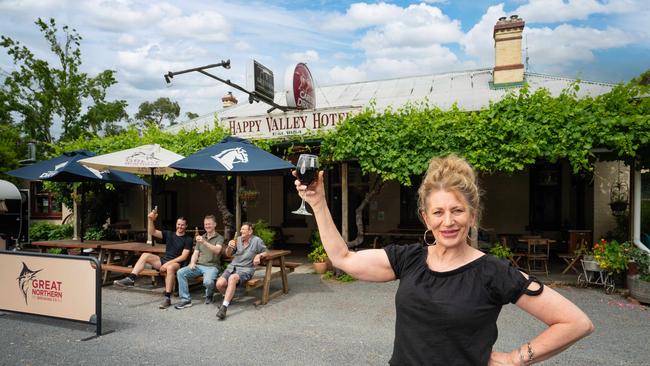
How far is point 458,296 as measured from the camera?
5.18ft

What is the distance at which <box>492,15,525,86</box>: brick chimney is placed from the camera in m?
12.5

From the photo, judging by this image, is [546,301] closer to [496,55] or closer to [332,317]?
[332,317]

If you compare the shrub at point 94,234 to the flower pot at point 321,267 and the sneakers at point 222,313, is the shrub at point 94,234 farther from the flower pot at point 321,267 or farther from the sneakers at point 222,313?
the sneakers at point 222,313

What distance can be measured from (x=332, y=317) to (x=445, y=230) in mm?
4726

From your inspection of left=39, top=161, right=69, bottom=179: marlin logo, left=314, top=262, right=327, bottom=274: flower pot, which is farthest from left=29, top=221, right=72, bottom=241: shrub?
left=314, top=262, right=327, bottom=274: flower pot

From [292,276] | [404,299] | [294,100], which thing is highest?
[294,100]

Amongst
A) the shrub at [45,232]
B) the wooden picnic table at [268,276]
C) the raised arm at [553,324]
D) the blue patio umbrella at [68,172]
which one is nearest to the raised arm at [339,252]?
the raised arm at [553,324]

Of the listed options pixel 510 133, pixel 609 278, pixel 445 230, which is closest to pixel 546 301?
pixel 445 230

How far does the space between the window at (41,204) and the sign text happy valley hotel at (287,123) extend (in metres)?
12.2

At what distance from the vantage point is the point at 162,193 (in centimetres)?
1541

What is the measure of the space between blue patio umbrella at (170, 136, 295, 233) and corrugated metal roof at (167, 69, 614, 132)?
3904mm

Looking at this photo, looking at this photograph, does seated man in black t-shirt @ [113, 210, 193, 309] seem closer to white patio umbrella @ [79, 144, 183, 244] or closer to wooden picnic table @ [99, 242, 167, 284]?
wooden picnic table @ [99, 242, 167, 284]

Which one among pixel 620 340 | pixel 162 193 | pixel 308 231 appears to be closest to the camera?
pixel 620 340

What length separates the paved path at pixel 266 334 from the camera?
14.9 feet
